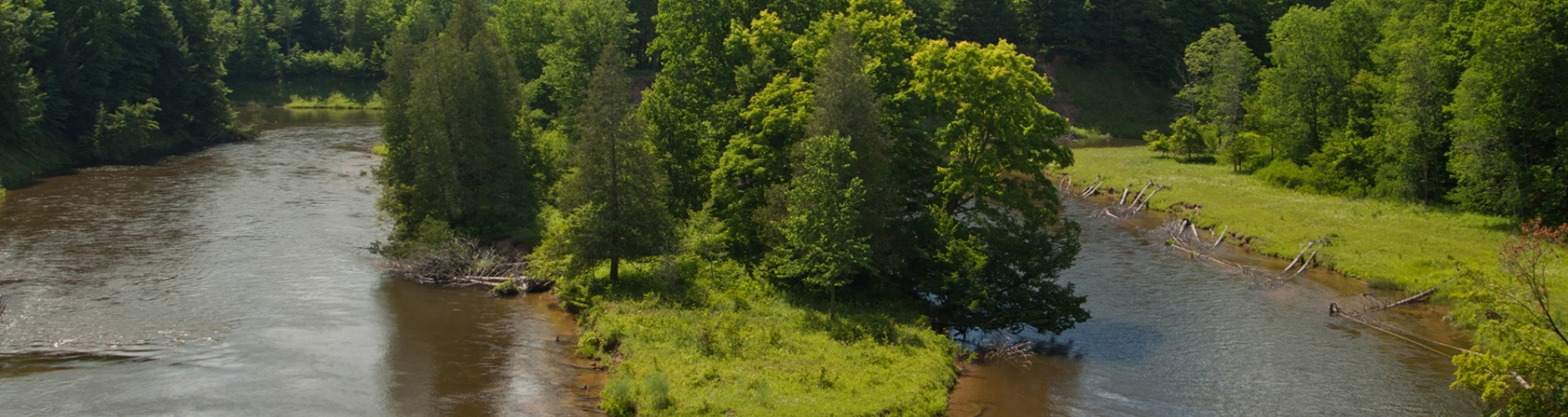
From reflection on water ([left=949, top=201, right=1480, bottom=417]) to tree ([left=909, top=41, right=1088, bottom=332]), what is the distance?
246cm

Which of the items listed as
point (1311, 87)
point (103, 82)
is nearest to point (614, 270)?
point (1311, 87)

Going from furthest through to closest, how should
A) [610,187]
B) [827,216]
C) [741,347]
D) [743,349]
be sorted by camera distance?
[610,187] < [827,216] < [741,347] < [743,349]

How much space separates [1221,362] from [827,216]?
12.3 metres

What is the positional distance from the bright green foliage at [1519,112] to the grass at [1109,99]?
2074 inches

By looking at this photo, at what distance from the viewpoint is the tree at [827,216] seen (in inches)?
1234

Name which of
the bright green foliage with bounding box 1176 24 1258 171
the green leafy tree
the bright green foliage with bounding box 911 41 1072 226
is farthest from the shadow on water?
the bright green foliage with bounding box 1176 24 1258 171

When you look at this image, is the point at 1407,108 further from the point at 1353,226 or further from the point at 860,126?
the point at 860,126

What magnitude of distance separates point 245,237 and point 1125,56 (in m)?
86.8

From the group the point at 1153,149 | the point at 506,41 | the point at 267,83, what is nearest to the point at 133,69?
the point at 506,41

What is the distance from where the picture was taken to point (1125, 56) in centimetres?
10856

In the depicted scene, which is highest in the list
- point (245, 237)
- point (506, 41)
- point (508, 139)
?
point (506, 41)

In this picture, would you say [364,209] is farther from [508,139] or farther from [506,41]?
[506,41]

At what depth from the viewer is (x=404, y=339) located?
33312 millimetres

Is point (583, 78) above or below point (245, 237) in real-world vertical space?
above
